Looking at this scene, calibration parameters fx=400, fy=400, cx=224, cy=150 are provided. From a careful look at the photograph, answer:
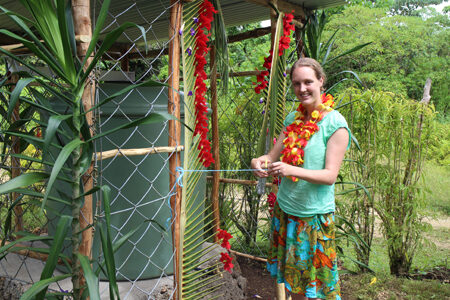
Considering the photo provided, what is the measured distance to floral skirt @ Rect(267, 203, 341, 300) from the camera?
1.78 meters

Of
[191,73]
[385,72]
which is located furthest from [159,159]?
[385,72]

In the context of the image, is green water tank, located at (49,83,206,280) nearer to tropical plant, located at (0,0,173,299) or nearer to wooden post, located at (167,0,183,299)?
wooden post, located at (167,0,183,299)

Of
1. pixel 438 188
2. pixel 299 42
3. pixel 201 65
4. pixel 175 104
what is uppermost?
pixel 299 42

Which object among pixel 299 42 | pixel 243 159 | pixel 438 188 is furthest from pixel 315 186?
pixel 438 188

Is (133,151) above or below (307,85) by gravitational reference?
below

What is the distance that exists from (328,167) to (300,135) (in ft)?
0.69

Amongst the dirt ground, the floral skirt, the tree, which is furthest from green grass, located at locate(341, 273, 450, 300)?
the tree

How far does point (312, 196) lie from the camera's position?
1791mm

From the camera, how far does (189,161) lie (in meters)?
1.99

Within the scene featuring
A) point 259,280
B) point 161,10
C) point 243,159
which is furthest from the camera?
point 243,159

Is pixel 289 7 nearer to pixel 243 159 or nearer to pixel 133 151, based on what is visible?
pixel 243 159

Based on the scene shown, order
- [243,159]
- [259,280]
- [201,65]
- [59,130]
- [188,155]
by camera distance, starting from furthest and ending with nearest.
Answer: [243,159] < [259,280] < [201,65] < [188,155] < [59,130]

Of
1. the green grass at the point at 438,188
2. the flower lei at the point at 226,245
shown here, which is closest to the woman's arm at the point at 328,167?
the flower lei at the point at 226,245

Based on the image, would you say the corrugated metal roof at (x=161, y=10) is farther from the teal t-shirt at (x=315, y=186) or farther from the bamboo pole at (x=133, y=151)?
the teal t-shirt at (x=315, y=186)
